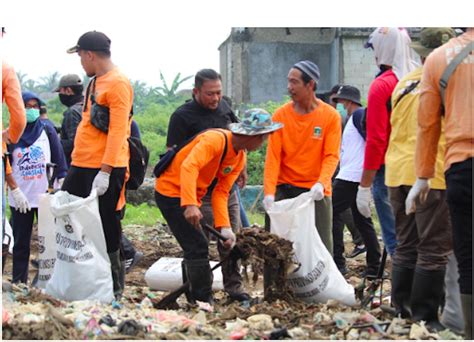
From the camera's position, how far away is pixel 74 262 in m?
5.65

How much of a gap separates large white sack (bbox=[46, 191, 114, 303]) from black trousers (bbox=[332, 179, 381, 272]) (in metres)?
2.59

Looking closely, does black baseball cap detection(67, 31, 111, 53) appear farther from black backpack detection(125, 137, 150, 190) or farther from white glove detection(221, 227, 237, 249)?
white glove detection(221, 227, 237, 249)

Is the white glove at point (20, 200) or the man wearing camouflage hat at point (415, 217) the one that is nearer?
the man wearing camouflage hat at point (415, 217)

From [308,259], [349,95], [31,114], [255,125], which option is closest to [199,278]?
[308,259]

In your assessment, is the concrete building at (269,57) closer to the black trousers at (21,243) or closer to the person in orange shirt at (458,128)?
the black trousers at (21,243)

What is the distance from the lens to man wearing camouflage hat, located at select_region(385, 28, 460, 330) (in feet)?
15.7

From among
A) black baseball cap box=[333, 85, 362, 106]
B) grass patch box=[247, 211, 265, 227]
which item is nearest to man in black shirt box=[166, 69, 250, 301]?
black baseball cap box=[333, 85, 362, 106]

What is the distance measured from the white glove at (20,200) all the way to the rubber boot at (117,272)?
3.37ft

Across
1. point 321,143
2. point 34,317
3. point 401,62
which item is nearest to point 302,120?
point 321,143

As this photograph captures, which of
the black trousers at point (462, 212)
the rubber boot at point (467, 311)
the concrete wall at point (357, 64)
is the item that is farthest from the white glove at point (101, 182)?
the concrete wall at point (357, 64)

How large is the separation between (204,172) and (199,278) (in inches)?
27.9

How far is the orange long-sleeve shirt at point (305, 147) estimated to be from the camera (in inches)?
250

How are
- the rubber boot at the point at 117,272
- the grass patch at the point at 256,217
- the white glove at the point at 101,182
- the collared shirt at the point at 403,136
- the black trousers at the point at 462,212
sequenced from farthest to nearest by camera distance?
the grass patch at the point at 256,217 → the rubber boot at the point at 117,272 → the white glove at the point at 101,182 → the collared shirt at the point at 403,136 → the black trousers at the point at 462,212

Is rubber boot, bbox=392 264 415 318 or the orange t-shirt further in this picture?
the orange t-shirt
